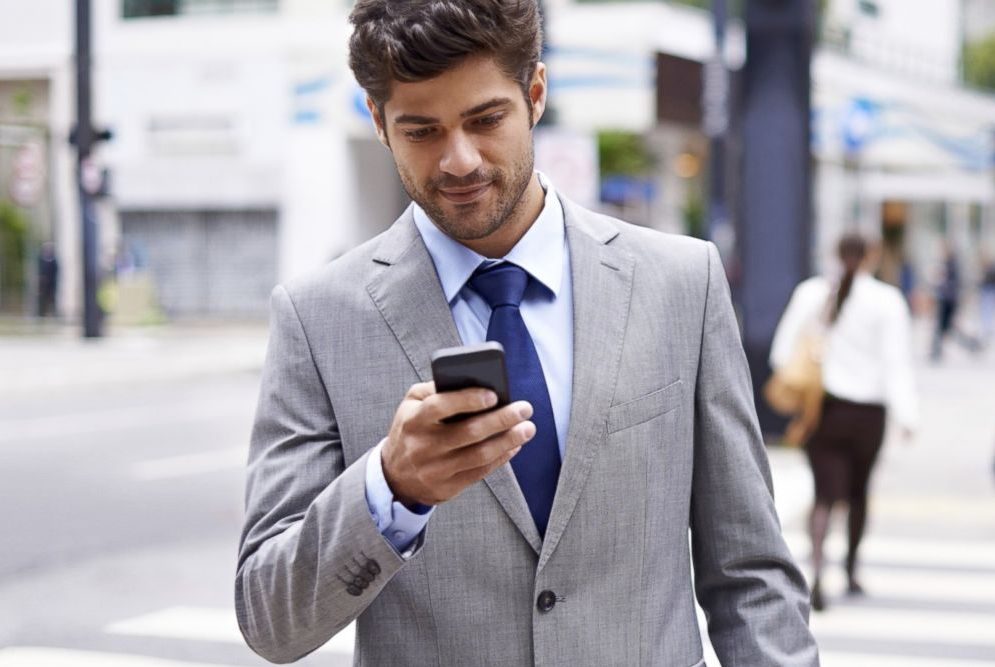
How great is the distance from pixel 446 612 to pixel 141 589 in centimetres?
609

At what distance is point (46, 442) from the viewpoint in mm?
13430

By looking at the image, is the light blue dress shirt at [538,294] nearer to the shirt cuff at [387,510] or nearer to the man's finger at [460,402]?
the shirt cuff at [387,510]

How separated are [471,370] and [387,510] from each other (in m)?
0.27

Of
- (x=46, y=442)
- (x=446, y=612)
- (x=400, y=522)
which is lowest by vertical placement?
(x=46, y=442)

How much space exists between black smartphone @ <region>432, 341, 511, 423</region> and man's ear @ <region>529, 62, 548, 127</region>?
0.54 m

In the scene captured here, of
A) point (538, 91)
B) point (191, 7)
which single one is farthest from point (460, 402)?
point (191, 7)

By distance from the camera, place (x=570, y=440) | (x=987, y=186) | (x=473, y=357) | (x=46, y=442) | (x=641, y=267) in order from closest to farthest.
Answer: (x=473, y=357)
(x=570, y=440)
(x=641, y=267)
(x=46, y=442)
(x=987, y=186)

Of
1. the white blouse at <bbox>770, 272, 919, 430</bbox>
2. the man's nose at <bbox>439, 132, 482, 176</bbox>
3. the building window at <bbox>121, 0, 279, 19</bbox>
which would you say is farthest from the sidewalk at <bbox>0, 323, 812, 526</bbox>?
the building window at <bbox>121, 0, 279, 19</bbox>

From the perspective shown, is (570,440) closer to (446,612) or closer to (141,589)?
(446,612)

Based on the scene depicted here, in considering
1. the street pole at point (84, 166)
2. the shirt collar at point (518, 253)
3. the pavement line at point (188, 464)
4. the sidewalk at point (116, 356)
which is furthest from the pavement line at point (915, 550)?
the street pole at point (84, 166)

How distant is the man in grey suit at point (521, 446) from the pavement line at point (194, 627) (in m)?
4.60

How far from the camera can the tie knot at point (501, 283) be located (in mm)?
2064

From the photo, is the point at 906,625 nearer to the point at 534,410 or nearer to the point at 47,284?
the point at 534,410

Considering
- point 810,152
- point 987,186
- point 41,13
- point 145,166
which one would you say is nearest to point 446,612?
point 810,152
